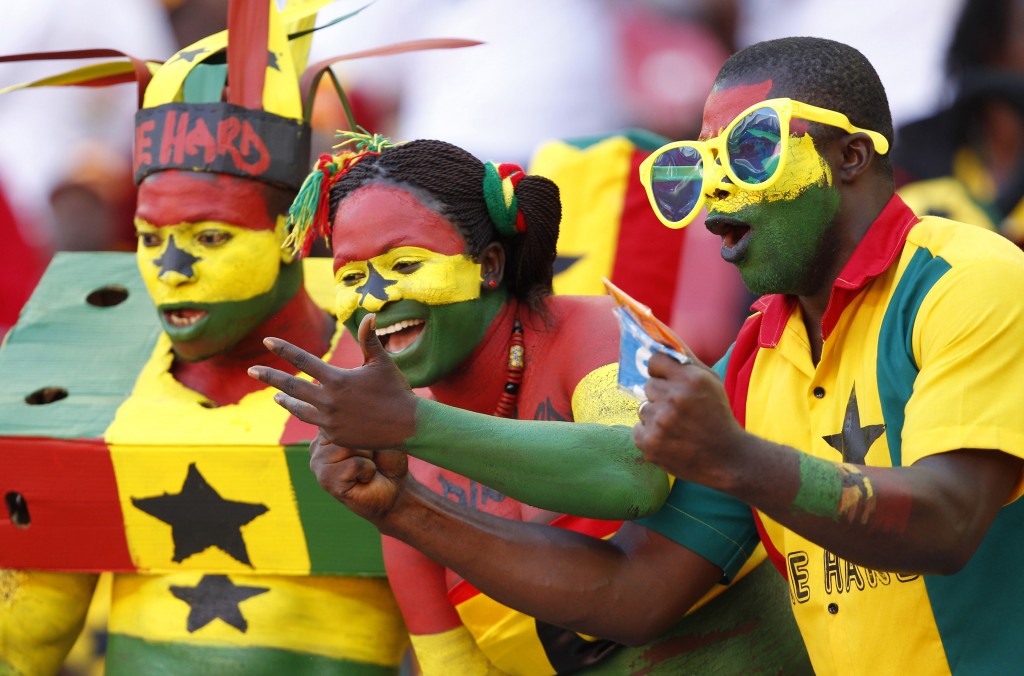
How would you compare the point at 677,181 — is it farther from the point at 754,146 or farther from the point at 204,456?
the point at 204,456

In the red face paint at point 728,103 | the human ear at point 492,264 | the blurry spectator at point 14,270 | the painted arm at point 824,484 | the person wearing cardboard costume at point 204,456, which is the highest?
the red face paint at point 728,103

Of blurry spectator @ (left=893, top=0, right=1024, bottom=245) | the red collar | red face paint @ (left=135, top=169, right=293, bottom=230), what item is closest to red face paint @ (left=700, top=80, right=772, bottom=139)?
the red collar

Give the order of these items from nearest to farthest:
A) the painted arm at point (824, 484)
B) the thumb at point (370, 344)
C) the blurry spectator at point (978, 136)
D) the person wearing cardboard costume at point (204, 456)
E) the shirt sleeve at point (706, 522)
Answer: the painted arm at point (824, 484) → the thumb at point (370, 344) → the shirt sleeve at point (706, 522) → the person wearing cardboard costume at point (204, 456) → the blurry spectator at point (978, 136)

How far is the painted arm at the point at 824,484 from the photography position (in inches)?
64.8

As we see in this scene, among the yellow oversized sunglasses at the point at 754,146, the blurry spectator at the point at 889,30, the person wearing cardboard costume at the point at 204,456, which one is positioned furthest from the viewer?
the blurry spectator at the point at 889,30

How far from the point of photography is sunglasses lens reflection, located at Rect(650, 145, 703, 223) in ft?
7.00

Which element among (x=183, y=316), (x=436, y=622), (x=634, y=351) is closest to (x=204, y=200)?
(x=183, y=316)

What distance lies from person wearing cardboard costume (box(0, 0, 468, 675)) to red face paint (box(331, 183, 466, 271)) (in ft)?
2.16

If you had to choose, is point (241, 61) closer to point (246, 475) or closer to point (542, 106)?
point (246, 475)

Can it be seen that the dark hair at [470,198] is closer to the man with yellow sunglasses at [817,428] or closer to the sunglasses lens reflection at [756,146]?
the man with yellow sunglasses at [817,428]

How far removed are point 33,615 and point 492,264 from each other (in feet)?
4.75

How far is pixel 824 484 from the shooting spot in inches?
66.3

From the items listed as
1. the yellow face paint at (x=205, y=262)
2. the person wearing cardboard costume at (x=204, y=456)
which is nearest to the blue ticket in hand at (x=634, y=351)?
the person wearing cardboard costume at (x=204, y=456)

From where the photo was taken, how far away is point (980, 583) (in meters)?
1.92
